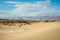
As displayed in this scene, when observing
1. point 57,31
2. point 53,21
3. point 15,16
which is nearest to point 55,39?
point 57,31

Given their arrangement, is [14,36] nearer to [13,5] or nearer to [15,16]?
[15,16]

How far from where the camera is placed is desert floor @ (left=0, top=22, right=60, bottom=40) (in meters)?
2.85

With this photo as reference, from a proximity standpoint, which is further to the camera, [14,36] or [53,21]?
[53,21]

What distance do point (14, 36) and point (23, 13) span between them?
1.62ft

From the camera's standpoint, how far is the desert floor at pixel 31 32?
285cm

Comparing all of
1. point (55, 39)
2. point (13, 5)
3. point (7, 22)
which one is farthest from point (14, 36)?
point (55, 39)

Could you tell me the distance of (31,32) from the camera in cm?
293

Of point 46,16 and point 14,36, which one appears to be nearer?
point 14,36

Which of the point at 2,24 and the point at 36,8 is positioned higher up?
the point at 36,8

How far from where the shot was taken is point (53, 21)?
10.3 ft

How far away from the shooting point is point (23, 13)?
2986 millimetres

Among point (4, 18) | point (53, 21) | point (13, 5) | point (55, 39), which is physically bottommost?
point (55, 39)

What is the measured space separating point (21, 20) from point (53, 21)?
2.21ft

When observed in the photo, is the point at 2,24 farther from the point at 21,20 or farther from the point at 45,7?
the point at 45,7
